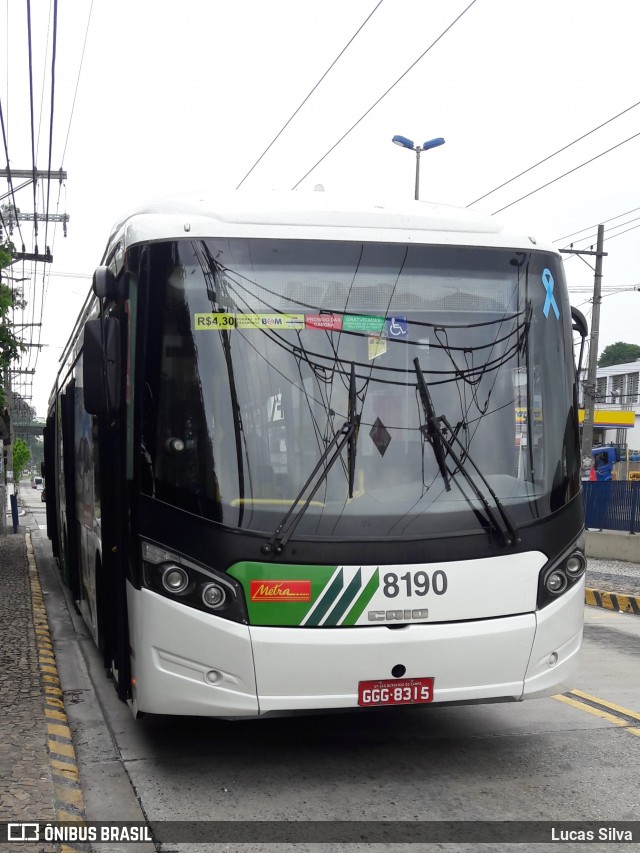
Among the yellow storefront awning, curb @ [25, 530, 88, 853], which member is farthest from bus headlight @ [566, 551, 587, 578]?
the yellow storefront awning

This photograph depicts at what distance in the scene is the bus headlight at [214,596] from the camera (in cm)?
505

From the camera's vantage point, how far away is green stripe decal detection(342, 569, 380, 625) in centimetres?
507

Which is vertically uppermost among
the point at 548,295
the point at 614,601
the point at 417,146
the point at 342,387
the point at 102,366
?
the point at 417,146

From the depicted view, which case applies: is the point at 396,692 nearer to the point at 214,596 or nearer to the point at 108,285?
the point at 214,596

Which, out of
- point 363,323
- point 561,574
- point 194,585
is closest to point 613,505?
point 561,574

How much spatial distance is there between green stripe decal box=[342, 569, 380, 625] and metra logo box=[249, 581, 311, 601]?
9.0 inches

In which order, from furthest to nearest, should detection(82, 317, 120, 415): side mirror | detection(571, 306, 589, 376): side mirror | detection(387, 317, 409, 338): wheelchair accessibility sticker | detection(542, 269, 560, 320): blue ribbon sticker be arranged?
detection(571, 306, 589, 376): side mirror, detection(542, 269, 560, 320): blue ribbon sticker, detection(82, 317, 120, 415): side mirror, detection(387, 317, 409, 338): wheelchair accessibility sticker

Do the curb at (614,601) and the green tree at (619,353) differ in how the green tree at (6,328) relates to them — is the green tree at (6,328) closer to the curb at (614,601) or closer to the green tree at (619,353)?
the curb at (614,601)

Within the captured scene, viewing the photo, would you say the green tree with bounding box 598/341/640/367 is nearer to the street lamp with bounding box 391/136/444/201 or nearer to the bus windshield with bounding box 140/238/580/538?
the street lamp with bounding box 391/136/444/201

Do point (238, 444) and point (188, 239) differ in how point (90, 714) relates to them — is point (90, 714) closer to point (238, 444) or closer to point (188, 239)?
point (238, 444)

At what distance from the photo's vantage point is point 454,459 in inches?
210

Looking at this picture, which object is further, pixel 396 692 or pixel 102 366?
pixel 102 366

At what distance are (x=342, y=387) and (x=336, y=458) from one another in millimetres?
384

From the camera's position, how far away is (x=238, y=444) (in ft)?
17.0
